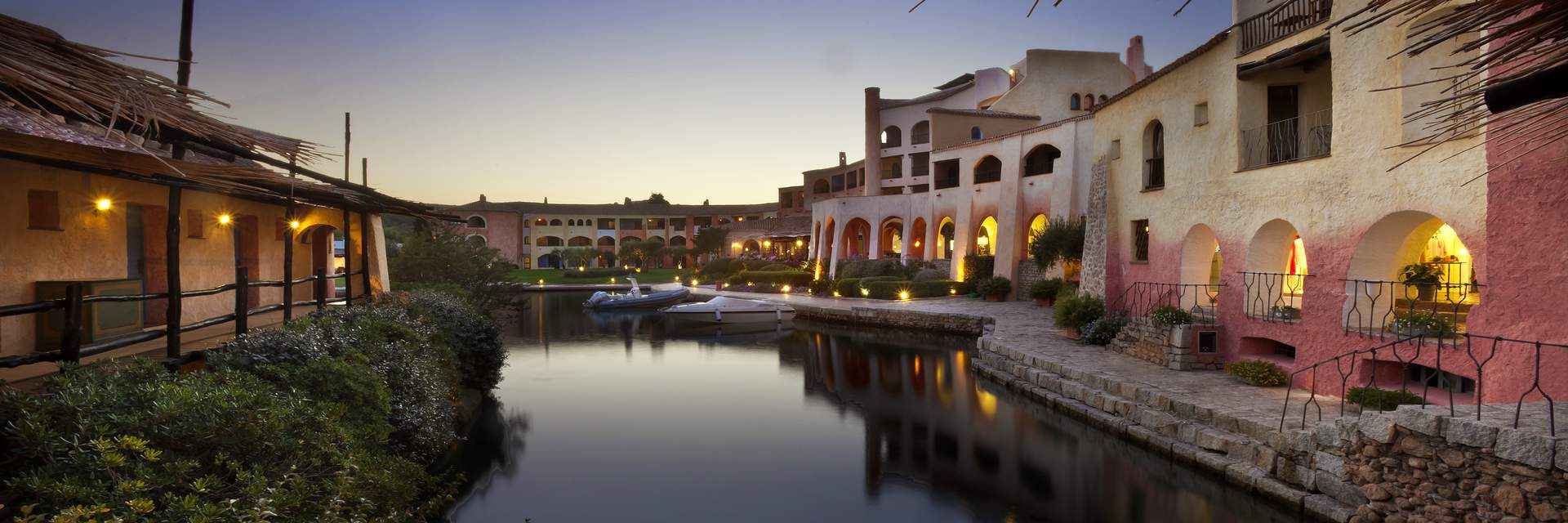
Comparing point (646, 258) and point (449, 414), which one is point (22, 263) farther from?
point (646, 258)

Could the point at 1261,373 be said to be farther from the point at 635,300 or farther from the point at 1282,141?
the point at 635,300

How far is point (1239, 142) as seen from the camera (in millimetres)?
11500

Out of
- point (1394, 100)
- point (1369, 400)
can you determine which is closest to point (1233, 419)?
point (1369, 400)

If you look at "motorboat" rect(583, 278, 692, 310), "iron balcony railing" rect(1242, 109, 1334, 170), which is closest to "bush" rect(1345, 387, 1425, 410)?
"iron balcony railing" rect(1242, 109, 1334, 170)

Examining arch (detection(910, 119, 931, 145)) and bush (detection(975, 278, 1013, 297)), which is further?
arch (detection(910, 119, 931, 145))

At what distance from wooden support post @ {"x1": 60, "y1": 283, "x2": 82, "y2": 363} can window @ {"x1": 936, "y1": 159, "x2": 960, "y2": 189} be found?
1170 inches

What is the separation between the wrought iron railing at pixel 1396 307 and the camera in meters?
8.42

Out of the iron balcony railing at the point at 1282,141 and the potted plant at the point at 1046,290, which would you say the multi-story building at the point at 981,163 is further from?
the iron balcony railing at the point at 1282,141

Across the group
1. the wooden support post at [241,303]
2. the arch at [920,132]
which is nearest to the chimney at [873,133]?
the arch at [920,132]

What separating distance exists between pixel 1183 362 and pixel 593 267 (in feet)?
165

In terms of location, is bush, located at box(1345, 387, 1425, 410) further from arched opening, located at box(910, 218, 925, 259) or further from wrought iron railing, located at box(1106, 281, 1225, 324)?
arched opening, located at box(910, 218, 925, 259)

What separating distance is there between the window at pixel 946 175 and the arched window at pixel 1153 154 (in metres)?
Result: 17.6

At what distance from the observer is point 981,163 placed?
30156mm

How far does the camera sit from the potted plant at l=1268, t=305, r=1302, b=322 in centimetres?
1045
